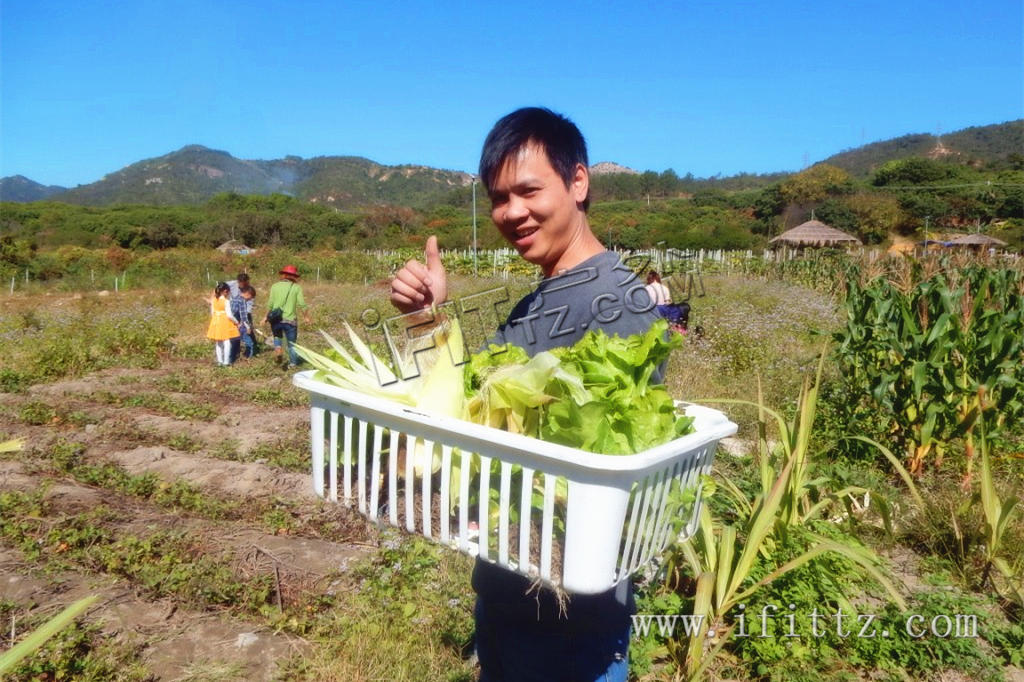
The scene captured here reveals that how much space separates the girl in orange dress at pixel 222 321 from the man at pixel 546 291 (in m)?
8.61

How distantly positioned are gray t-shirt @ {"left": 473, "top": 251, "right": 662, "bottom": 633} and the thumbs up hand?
0.21 meters

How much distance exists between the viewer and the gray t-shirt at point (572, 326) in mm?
1371

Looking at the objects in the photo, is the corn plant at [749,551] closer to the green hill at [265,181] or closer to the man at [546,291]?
the man at [546,291]

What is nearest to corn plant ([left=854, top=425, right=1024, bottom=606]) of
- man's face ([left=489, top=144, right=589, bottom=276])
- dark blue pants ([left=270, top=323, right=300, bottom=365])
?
man's face ([left=489, top=144, right=589, bottom=276])

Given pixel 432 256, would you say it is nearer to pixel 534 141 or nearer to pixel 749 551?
pixel 534 141

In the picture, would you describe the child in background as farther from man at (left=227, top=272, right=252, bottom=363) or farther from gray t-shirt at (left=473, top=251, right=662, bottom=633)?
gray t-shirt at (left=473, top=251, right=662, bottom=633)

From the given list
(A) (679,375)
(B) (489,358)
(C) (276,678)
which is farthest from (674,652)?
(A) (679,375)

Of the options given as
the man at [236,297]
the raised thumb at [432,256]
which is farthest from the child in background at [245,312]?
the raised thumb at [432,256]

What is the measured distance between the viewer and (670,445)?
0.93 m

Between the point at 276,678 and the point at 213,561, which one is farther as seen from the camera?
the point at 213,561

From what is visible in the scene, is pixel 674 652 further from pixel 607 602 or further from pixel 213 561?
pixel 213 561

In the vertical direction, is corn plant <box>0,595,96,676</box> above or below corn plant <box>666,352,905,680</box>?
above

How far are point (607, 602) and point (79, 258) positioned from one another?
1745 inches

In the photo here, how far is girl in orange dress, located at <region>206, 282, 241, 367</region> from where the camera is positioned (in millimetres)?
9180
